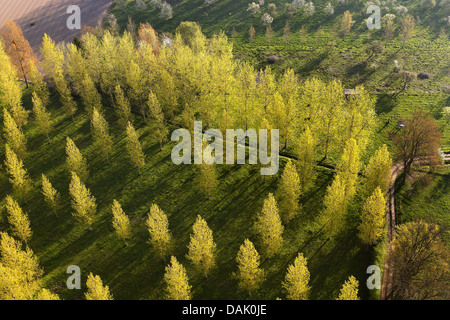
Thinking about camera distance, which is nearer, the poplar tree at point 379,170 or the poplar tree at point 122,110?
the poplar tree at point 379,170

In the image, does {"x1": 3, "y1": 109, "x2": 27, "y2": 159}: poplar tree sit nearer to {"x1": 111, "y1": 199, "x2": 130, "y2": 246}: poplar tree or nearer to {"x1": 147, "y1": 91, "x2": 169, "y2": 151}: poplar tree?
{"x1": 147, "y1": 91, "x2": 169, "y2": 151}: poplar tree

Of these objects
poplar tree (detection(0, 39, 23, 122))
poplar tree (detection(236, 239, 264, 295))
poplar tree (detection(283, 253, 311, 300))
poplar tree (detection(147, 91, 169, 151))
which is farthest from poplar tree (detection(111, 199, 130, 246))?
poplar tree (detection(0, 39, 23, 122))

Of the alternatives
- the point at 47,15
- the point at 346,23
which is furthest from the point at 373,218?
the point at 47,15

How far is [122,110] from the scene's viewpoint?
307 feet

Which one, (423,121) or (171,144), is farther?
(171,144)

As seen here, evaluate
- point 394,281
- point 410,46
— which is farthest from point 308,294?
point 410,46

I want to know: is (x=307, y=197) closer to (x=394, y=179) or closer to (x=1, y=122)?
(x=394, y=179)

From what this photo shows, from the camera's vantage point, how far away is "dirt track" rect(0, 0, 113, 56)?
14400cm

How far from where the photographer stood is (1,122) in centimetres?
9194

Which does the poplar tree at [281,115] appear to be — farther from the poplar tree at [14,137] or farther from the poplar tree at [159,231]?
the poplar tree at [14,137]

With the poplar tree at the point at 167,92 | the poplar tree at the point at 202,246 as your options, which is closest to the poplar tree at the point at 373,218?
the poplar tree at the point at 202,246

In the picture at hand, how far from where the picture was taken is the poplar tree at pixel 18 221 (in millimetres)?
62656

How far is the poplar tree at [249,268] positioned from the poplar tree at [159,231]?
548 inches

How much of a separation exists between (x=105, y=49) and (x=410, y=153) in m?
83.0
